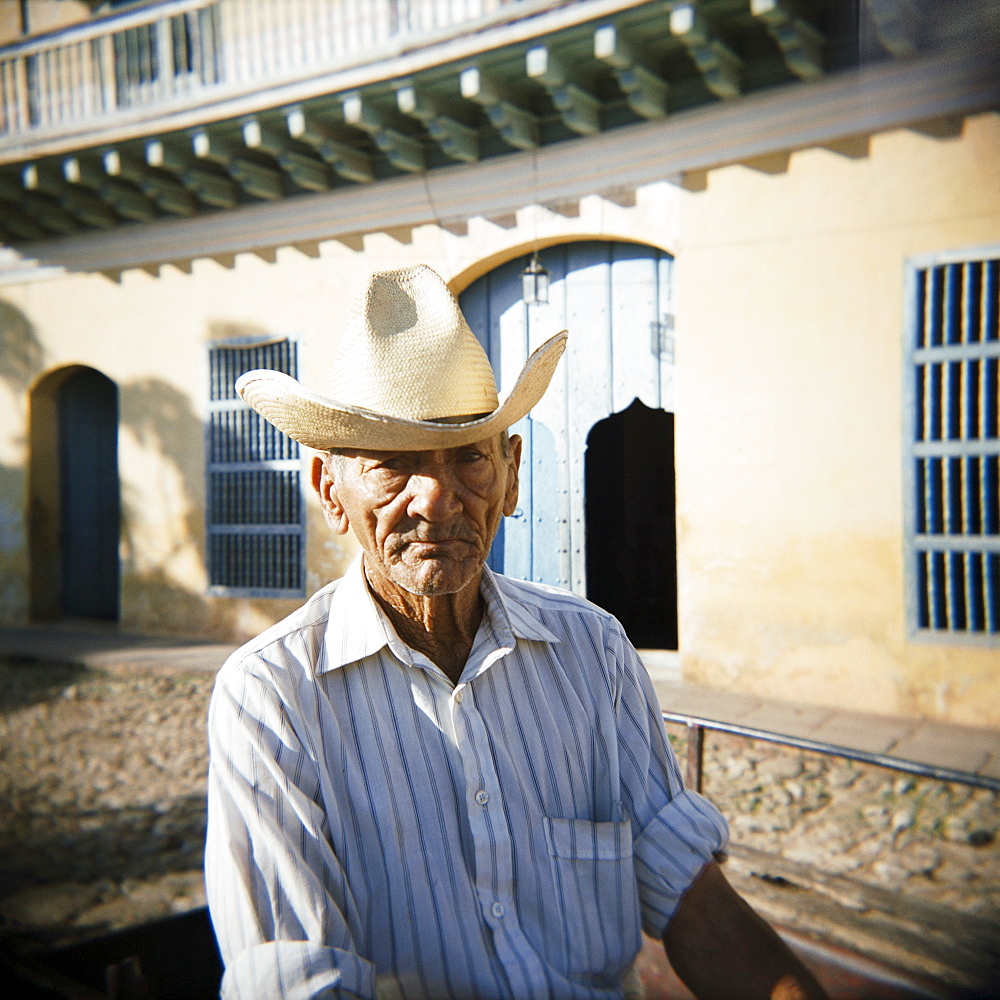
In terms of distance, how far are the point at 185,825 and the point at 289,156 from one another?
446 centimetres

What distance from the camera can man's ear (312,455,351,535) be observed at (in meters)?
1.53

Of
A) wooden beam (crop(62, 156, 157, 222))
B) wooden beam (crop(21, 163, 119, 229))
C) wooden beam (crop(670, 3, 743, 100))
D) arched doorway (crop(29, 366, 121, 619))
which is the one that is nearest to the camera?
wooden beam (crop(670, 3, 743, 100))

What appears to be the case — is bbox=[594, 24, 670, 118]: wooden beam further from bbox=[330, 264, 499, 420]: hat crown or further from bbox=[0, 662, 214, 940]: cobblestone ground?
bbox=[0, 662, 214, 940]: cobblestone ground

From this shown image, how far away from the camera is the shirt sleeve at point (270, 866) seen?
45.6 inches

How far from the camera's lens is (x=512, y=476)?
1628 mm

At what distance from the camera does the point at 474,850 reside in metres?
1.32

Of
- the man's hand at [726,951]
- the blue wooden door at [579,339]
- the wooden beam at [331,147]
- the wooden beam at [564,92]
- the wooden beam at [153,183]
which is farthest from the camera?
the wooden beam at [153,183]

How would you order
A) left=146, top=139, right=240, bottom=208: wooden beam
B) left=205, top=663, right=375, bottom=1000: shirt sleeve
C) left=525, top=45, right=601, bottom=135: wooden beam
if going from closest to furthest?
left=205, top=663, right=375, bottom=1000: shirt sleeve < left=525, top=45, right=601, bottom=135: wooden beam < left=146, top=139, right=240, bottom=208: wooden beam

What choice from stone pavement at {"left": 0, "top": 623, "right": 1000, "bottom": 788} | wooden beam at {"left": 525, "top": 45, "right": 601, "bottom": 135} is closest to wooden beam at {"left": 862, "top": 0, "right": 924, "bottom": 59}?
wooden beam at {"left": 525, "top": 45, "right": 601, "bottom": 135}

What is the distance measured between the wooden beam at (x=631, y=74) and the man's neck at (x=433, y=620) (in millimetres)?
3922

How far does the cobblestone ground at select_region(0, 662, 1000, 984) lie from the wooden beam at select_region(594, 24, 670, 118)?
3.55 metres

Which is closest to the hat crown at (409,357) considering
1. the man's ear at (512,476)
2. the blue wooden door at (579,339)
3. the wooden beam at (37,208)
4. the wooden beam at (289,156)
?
the man's ear at (512,476)

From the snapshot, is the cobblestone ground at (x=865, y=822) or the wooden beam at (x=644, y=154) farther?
the wooden beam at (x=644, y=154)

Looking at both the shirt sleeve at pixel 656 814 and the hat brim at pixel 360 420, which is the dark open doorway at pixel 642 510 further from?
the hat brim at pixel 360 420
